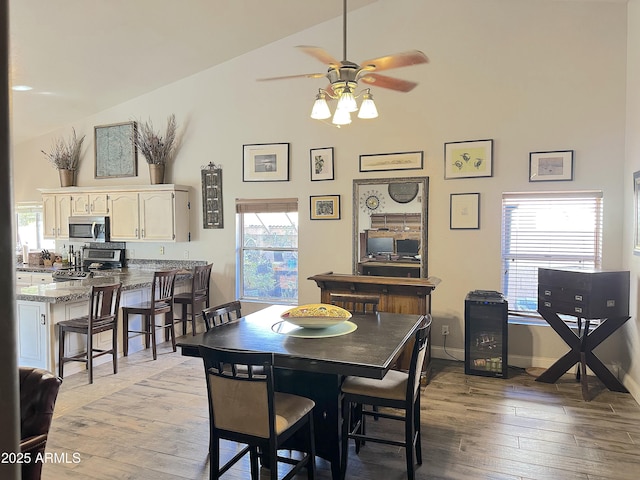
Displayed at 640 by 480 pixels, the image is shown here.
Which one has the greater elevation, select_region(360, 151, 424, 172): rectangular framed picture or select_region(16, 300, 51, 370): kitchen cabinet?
select_region(360, 151, 424, 172): rectangular framed picture

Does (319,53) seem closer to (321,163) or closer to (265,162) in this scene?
(321,163)

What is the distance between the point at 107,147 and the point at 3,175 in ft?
22.8

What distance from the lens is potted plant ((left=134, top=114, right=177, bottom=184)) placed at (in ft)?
19.9

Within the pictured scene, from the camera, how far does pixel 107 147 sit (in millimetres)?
6547

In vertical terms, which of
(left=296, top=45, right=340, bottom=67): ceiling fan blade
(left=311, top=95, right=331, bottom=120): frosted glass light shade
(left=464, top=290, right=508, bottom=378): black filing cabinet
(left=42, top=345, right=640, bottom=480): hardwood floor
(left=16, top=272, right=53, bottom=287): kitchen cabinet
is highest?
(left=296, top=45, right=340, bottom=67): ceiling fan blade

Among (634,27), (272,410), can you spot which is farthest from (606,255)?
(272,410)

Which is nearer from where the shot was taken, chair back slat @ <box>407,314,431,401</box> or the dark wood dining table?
the dark wood dining table

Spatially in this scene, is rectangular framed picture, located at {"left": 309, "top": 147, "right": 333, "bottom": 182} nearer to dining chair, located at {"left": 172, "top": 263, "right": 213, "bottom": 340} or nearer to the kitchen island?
dining chair, located at {"left": 172, "top": 263, "right": 213, "bottom": 340}

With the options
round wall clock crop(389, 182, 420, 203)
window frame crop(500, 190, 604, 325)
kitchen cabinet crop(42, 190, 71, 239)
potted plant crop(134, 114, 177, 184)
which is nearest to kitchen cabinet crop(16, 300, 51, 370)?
potted plant crop(134, 114, 177, 184)

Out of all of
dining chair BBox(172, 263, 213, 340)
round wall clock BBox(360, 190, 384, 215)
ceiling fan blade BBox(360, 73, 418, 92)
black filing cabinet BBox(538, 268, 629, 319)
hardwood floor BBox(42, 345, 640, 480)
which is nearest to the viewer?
hardwood floor BBox(42, 345, 640, 480)

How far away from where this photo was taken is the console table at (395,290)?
411 cm

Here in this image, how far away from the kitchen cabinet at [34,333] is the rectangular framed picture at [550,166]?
4.84 meters

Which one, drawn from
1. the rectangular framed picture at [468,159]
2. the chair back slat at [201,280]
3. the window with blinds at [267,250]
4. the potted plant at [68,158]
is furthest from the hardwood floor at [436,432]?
the potted plant at [68,158]

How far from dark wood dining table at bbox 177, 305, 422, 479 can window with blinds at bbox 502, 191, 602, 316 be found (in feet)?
7.23
